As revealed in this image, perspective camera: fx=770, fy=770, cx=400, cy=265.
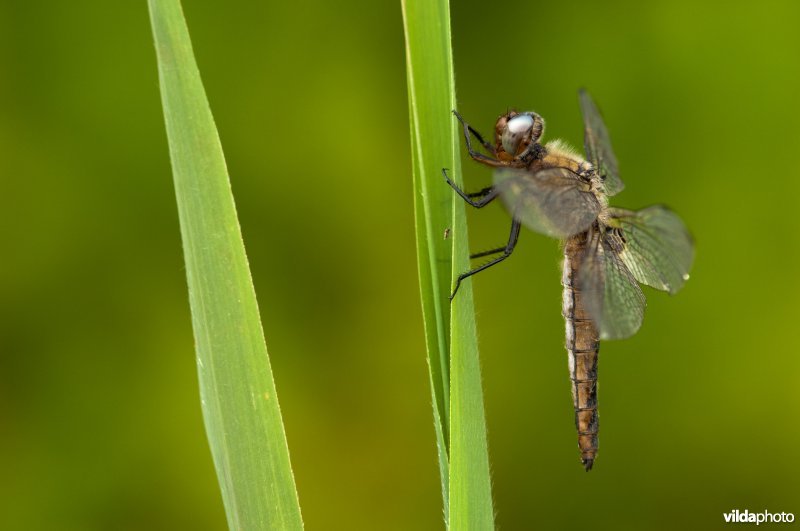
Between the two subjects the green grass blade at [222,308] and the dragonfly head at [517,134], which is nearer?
the green grass blade at [222,308]

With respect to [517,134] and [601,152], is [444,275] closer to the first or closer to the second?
[517,134]

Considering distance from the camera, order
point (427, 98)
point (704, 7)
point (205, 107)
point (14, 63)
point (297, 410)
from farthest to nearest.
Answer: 1. point (704, 7)
2. point (297, 410)
3. point (14, 63)
4. point (427, 98)
5. point (205, 107)

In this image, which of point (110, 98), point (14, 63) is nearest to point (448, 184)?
point (110, 98)

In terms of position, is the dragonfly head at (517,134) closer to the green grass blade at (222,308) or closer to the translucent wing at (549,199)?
the translucent wing at (549,199)

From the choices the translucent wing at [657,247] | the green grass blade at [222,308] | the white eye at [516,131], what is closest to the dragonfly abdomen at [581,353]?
the translucent wing at [657,247]

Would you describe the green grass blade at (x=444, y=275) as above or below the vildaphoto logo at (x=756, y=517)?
above

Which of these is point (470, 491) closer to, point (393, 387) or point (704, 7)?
point (393, 387)
